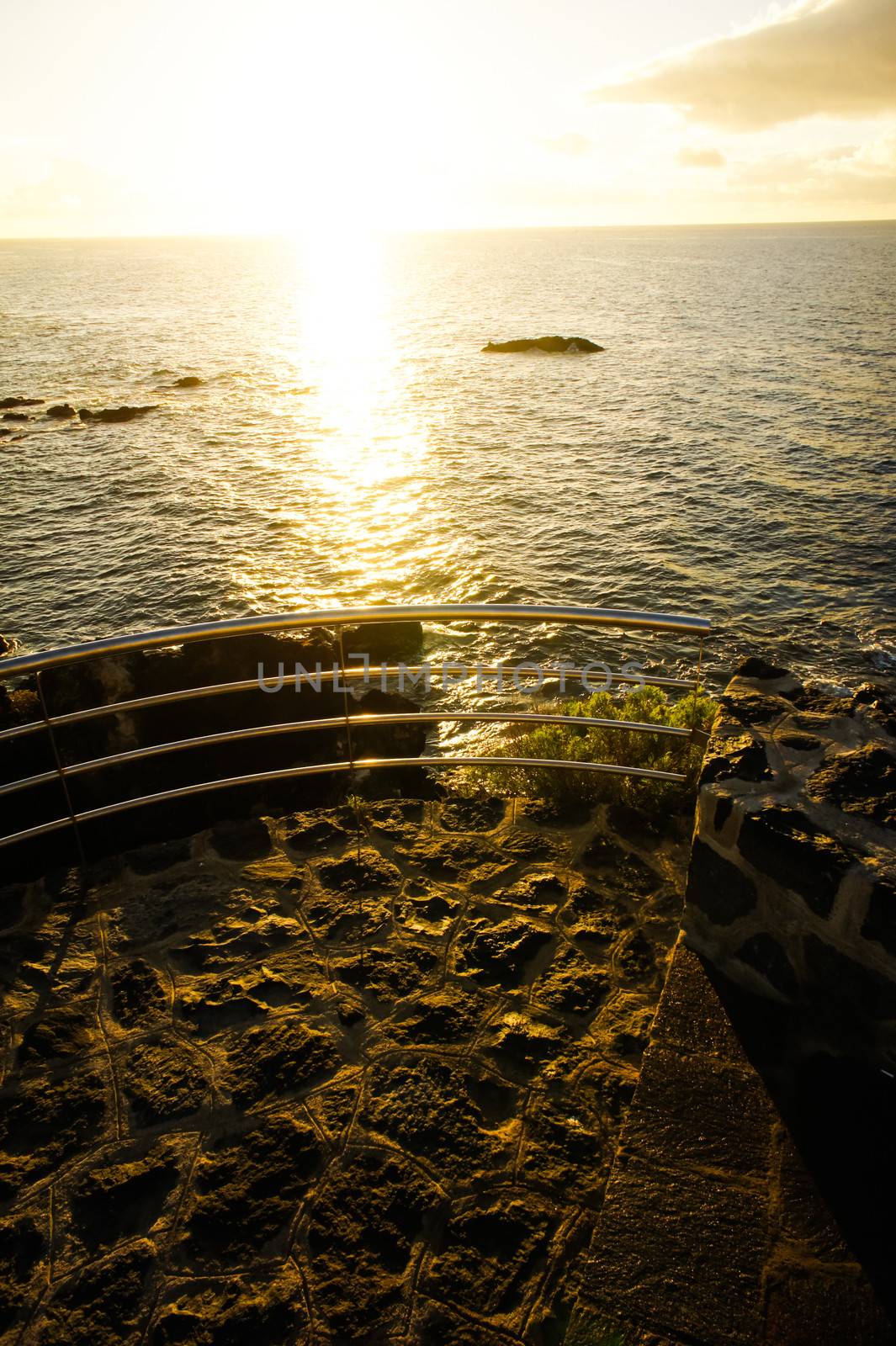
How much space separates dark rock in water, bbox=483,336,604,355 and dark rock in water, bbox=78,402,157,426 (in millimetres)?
32267

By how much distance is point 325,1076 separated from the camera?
3660 mm

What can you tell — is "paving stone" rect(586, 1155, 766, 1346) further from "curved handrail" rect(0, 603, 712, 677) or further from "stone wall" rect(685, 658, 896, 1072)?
"curved handrail" rect(0, 603, 712, 677)

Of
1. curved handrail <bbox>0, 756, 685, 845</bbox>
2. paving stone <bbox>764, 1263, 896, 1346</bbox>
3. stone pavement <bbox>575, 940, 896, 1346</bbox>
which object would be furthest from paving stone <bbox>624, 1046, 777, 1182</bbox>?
curved handrail <bbox>0, 756, 685, 845</bbox>

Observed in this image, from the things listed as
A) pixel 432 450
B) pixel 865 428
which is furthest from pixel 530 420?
pixel 865 428

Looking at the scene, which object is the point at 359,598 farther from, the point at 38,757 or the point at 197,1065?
the point at 197,1065

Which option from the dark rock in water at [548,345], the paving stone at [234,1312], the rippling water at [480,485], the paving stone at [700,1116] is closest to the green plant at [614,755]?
the paving stone at [700,1116]

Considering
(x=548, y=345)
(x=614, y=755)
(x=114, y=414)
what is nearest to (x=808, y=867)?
(x=614, y=755)

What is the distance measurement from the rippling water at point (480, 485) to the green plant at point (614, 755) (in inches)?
413

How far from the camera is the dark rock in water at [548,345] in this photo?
207 feet

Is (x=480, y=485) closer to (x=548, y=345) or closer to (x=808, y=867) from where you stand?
(x=808, y=867)

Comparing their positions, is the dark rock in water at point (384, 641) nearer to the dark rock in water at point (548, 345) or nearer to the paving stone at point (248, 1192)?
the paving stone at point (248, 1192)

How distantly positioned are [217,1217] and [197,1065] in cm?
75

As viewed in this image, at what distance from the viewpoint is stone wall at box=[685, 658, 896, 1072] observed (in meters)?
3.29

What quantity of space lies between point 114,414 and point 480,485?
24.1 m
